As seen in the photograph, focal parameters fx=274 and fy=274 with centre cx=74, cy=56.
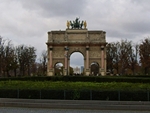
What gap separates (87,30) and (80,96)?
5528 cm

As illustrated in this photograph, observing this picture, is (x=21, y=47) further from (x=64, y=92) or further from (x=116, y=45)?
(x=64, y=92)

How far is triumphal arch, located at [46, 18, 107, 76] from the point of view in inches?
3012

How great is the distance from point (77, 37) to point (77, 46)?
2.55 meters

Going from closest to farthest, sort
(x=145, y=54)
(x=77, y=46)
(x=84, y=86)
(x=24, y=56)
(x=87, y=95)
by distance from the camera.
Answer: (x=87, y=95)
(x=84, y=86)
(x=145, y=54)
(x=77, y=46)
(x=24, y=56)

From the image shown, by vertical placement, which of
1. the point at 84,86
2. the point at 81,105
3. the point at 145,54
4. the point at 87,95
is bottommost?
the point at 81,105

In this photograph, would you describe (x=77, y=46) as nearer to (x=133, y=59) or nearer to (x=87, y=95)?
(x=133, y=59)

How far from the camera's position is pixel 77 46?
7756cm

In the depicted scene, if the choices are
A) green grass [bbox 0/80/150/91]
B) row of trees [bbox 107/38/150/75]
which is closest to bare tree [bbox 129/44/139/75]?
row of trees [bbox 107/38/150/75]

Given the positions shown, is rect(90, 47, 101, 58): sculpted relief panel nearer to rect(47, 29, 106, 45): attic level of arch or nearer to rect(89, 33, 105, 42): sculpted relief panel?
rect(47, 29, 106, 45): attic level of arch

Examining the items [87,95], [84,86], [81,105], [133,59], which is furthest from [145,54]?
[81,105]

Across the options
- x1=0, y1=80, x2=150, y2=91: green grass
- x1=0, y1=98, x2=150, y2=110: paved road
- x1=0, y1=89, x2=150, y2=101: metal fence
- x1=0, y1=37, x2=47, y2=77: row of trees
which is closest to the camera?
x1=0, y1=98, x2=150, y2=110: paved road

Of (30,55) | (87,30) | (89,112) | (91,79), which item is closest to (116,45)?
(87,30)

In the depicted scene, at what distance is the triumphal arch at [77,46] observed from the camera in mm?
76500

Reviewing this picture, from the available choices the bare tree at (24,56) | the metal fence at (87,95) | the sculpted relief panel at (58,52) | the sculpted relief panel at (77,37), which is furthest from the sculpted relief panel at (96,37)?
the metal fence at (87,95)
